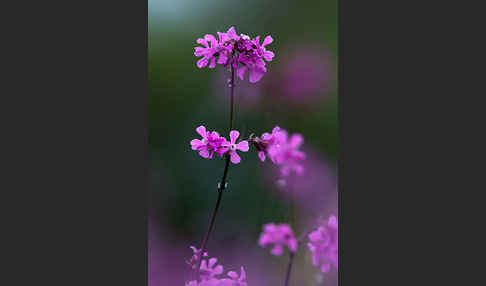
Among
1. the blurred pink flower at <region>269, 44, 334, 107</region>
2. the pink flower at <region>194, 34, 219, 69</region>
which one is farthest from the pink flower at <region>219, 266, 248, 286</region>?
the pink flower at <region>194, 34, 219, 69</region>

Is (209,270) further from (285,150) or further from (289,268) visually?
(285,150)

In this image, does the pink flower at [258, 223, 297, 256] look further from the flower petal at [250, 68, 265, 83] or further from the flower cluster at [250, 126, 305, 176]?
the flower petal at [250, 68, 265, 83]

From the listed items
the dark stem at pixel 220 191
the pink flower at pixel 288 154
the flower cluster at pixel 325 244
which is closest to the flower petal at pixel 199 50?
the dark stem at pixel 220 191

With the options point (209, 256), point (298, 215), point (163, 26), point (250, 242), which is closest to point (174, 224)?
point (209, 256)

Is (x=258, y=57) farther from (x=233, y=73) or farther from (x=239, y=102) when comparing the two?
(x=239, y=102)

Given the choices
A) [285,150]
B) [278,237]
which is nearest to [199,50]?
[285,150]

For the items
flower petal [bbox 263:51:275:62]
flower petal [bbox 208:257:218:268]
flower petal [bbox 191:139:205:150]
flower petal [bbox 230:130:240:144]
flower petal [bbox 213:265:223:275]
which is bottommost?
flower petal [bbox 213:265:223:275]
